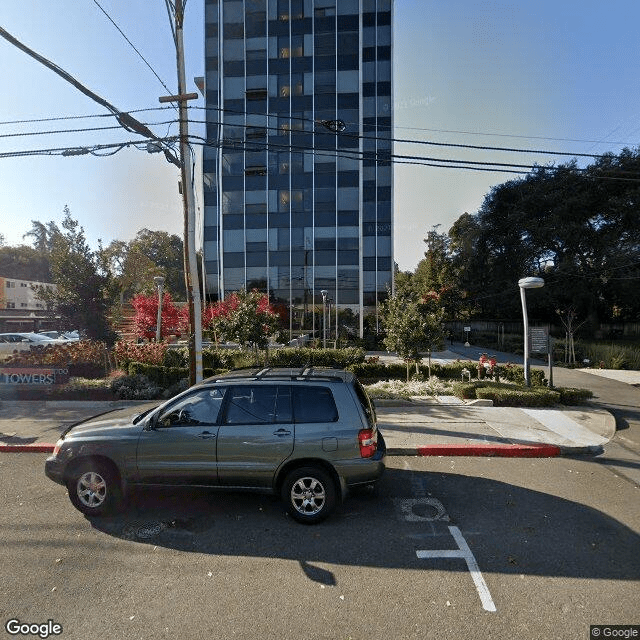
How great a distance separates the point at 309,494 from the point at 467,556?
1.74 m

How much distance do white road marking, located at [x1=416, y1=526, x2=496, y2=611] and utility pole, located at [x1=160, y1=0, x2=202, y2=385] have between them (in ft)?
20.3

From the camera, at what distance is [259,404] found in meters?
4.66

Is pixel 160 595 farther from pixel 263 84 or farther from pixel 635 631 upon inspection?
pixel 263 84

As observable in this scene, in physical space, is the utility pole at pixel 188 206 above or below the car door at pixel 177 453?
above

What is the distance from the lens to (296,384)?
15.4 feet

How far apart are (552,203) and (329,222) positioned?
18.6 m

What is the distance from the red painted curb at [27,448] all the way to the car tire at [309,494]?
5.32 m

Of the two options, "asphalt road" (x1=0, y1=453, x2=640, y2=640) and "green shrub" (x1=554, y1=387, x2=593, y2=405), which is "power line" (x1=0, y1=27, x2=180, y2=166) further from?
"green shrub" (x1=554, y1=387, x2=593, y2=405)

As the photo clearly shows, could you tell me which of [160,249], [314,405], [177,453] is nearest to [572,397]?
[314,405]

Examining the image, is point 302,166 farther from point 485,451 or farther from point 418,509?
point 418,509

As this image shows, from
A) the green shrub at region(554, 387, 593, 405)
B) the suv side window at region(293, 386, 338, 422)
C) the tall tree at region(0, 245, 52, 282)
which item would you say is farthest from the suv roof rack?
the tall tree at region(0, 245, 52, 282)

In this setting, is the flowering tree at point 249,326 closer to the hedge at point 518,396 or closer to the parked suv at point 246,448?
the hedge at point 518,396

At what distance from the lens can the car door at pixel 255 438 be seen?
14.7 feet

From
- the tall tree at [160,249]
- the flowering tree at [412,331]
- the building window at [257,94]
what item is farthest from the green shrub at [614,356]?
the tall tree at [160,249]
